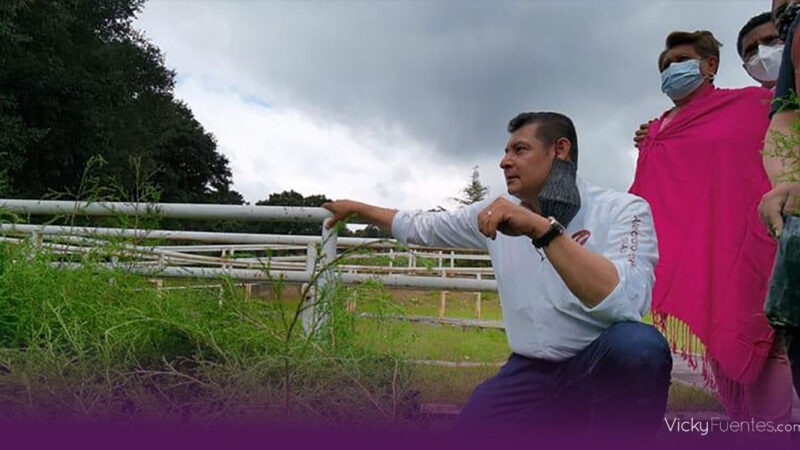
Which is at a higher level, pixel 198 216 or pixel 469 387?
pixel 198 216

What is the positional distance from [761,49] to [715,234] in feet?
2.04

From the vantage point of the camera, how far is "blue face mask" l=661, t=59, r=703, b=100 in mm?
2605

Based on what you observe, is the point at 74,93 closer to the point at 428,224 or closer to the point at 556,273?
the point at 428,224

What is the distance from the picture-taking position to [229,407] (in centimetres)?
83

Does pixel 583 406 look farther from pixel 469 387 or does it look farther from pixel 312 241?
pixel 312 241

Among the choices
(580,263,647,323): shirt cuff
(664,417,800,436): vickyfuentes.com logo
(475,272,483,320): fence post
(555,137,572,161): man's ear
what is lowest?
(664,417,800,436): vickyfuentes.com logo

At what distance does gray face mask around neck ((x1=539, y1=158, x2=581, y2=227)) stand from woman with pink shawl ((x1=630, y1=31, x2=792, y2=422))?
0.74m

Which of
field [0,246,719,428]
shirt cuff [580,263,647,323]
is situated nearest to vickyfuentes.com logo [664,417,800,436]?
shirt cuff [580,263,647,323]

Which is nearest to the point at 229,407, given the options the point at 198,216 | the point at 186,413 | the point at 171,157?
the point at 186,413

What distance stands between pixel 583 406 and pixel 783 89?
0.82 metres

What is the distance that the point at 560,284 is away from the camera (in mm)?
1698

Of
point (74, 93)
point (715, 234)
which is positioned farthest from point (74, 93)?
point (715, 234)

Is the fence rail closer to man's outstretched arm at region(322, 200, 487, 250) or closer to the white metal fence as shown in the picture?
the white metal fence

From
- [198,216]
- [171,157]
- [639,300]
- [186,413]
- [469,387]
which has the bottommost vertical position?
[469,387]
